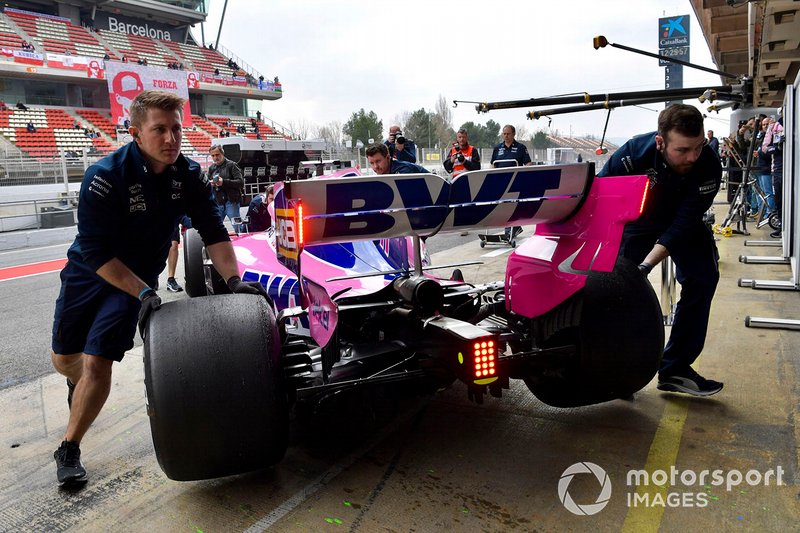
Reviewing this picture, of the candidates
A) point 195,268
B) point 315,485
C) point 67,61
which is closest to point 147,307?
point 315,485

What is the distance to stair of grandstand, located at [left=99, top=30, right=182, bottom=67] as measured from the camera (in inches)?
1737

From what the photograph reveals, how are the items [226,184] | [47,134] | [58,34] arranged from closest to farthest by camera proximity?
[226,184] → [47,134] → [58,34]

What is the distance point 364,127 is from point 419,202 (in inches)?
2467

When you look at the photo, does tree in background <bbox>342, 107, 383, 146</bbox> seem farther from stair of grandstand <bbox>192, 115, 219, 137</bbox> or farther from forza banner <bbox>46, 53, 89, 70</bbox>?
forza banner <bbox>46, 53, 89, 70</bbox>

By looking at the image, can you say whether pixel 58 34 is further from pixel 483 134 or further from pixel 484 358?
pixel 484 358

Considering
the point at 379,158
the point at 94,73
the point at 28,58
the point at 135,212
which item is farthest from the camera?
the point at 94,73

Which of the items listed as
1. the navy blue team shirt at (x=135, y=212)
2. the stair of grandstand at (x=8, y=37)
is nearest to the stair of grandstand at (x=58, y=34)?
the stair of grandstand at (x=8, y=37)

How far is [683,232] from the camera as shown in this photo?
11.4ft

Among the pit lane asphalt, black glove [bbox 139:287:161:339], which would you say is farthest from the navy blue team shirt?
the pit lane asphalt

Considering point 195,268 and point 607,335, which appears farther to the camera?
point 195,268

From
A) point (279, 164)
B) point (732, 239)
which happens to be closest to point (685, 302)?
point (732, 239)

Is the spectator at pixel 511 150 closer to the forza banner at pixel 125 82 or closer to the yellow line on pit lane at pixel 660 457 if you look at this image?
the yellow line on pit lane at pixel 660 457

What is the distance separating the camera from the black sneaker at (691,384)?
3537 mm

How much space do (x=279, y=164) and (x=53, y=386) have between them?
74.5ft
